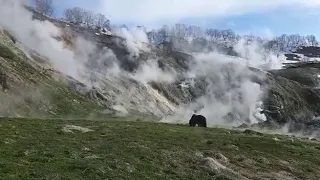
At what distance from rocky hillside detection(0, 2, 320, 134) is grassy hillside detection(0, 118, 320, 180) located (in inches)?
1557

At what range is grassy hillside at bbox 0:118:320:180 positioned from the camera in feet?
103

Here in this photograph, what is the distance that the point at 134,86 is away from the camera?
13712cm

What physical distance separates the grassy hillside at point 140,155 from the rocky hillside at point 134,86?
130 feet

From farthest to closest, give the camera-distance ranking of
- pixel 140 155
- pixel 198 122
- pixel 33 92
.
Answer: pixel 33 92, pixel 198 122, pixel 140 155

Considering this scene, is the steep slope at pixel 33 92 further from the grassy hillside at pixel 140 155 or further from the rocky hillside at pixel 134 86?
the grassy hillside at pixel 140 155

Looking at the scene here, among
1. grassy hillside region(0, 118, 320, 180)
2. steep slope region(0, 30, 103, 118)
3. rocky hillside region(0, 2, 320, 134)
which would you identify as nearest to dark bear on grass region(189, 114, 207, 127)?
grassy hillside region(0, 118, 320, 180)

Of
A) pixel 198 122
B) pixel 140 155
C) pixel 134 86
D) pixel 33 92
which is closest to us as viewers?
pixel 140 155

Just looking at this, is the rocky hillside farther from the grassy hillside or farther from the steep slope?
the grassy hillside

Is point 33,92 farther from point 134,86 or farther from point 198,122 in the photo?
point 134,86

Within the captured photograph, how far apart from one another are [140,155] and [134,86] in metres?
98.5

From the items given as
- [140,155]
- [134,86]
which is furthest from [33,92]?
[140,155]

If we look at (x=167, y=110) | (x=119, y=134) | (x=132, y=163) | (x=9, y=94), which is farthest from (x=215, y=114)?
(x=132, y=163)

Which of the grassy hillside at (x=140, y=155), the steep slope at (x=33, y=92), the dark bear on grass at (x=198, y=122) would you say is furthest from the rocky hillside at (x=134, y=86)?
the grassy hillside at (x=140, y=155)

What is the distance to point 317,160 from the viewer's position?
48156mm
